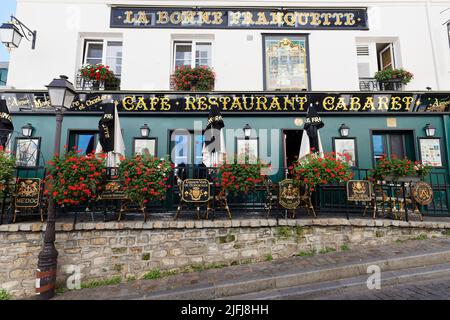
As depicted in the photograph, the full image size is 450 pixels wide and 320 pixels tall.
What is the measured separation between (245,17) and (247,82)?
236cm

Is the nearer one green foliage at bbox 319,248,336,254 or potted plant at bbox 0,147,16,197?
potted plant at bbox 0,147,16,197

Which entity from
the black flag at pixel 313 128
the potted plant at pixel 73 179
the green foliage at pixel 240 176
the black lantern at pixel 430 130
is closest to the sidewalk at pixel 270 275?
the green foliage at pixel 240 176

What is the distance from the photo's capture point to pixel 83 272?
501 cm

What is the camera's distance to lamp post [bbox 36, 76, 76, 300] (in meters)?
4.45

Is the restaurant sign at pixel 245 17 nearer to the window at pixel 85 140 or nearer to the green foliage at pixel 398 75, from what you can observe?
the green foliage at pixel 398 75

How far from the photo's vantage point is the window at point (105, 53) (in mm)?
8625

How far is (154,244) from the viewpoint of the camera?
5152mm

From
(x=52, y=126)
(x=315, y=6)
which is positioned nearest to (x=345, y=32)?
(x=315, y=6)

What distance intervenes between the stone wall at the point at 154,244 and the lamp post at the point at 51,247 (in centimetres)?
A: 42

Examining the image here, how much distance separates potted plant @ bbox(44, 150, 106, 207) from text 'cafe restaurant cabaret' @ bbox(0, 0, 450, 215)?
2.66 m

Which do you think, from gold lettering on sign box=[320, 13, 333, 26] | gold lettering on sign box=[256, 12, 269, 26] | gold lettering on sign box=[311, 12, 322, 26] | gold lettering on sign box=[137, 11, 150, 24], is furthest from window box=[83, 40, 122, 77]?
gold lettering on sign box=[320, 13, 333, 26]

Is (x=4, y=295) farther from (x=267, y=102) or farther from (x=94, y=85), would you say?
(x=267, y=102)

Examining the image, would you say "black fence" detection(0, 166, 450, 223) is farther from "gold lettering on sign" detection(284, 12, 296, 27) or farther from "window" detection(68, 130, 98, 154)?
"gold lettering on sign" detection(284, 12, 296, 27)

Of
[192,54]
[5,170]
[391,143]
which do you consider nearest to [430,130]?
[391,143]
